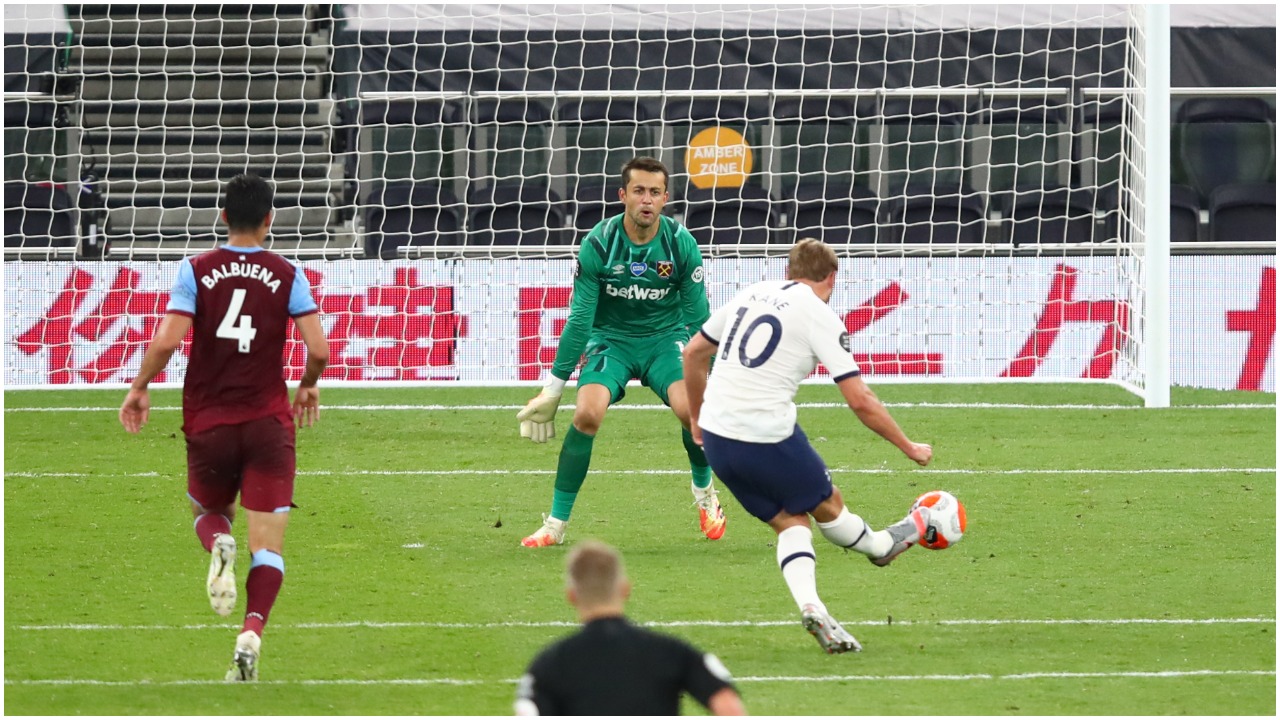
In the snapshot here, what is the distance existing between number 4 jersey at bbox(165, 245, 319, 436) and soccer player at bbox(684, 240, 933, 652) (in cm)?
146

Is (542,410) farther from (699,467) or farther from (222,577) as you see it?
(222,577)

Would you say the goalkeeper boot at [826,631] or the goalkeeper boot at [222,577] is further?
the goalkeeper boot at [826,631]

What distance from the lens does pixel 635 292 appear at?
26.2 feet

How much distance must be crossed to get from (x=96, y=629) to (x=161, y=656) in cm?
60

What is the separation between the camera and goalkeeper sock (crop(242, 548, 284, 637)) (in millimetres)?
5332

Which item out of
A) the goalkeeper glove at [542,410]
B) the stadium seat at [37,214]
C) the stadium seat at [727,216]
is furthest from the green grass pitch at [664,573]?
the stadium seat at [37,214]

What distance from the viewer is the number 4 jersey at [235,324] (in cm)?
533

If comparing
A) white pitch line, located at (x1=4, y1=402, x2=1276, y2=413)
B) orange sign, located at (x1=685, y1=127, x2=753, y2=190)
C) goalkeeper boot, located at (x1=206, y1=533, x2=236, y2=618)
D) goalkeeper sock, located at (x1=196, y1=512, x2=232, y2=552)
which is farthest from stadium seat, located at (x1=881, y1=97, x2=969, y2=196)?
goalkeeper boot, located at (x1=206, y1=533, x2=236, y2=618)

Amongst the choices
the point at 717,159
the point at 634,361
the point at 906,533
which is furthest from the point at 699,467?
the point at 717,159

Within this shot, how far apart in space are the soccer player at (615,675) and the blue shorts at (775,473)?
2.65 m

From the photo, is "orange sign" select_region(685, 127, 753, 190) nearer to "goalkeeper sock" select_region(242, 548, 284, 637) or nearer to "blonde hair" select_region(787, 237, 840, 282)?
"blonde hair" select_region(787, 237, 840, 282)

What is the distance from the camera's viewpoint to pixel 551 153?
54.1ft

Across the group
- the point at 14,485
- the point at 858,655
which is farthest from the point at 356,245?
the point at 858,655

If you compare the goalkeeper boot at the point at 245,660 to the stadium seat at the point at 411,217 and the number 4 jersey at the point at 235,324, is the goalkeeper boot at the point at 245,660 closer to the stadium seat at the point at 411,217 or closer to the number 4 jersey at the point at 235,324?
the number 4 jersey at the point at 235,324
